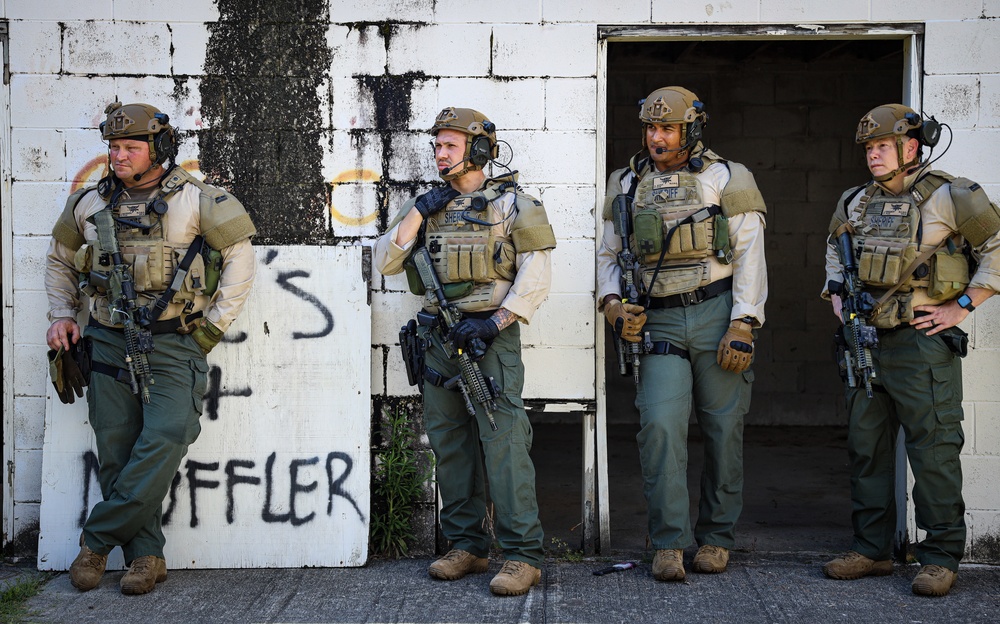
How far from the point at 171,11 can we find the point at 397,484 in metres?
2.61

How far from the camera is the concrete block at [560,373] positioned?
16.6 feet

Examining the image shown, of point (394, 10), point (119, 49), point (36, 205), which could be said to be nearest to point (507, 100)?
point (394, 10)

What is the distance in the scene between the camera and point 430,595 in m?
4.39

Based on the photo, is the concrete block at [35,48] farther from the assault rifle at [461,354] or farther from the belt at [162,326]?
the assault rifle at [461,354]

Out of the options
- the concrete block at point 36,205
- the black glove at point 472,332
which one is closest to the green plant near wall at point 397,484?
the black glove at point 472,332

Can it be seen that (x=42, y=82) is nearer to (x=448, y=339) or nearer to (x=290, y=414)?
(x=290, y=414)

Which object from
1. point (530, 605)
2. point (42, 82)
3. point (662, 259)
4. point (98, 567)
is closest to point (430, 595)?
point (530, 605)

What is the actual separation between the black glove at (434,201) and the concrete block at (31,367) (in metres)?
2.07

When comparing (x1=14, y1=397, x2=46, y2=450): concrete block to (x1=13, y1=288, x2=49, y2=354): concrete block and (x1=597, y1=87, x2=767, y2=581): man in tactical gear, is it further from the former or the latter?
(x1=597, y1=87, x2=767, y2=581): man in tactical gear

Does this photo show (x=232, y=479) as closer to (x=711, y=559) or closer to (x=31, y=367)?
(x=31, y=367)

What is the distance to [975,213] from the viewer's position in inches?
169

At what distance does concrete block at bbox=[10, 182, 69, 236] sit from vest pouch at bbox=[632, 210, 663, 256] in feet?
9.28

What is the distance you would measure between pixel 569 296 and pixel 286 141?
162 cm

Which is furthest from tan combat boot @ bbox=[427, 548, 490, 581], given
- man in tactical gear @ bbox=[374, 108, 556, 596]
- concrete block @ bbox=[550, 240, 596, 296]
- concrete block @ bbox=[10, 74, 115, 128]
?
concrete block @ bbox=[10, 74, 115, 128]
